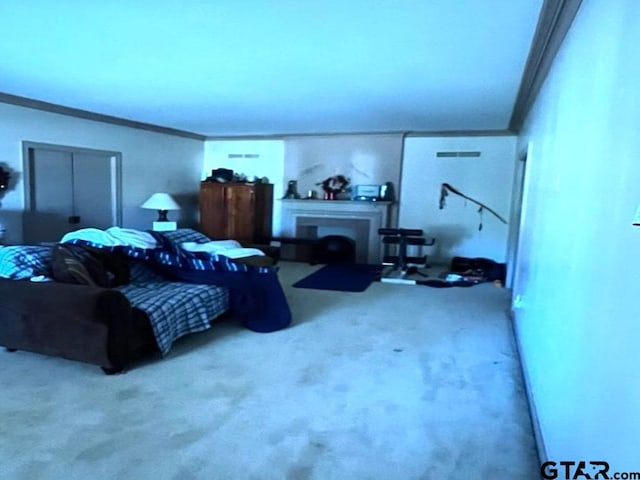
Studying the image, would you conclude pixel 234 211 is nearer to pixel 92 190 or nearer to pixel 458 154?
pixel 92 190

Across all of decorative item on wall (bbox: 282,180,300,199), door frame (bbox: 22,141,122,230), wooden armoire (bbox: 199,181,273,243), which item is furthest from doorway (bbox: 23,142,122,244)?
decorative item on wall (bbox: 282,180,300,199)

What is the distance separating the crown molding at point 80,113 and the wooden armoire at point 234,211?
1108 millimetres

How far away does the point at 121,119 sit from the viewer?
20.6 ft

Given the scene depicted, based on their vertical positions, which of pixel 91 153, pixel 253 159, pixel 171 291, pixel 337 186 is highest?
pixel 253 159

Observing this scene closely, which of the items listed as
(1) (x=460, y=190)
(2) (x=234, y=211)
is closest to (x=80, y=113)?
(2) (x=234, y=211)

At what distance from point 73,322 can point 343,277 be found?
12.7 feet

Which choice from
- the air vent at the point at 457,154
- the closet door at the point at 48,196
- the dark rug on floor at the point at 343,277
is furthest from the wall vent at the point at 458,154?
the closet door at the point at 48,196

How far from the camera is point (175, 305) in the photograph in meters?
3.24

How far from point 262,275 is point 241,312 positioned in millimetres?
370

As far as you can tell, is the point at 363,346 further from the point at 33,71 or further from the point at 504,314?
the point at 33,71

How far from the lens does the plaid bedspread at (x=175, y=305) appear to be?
305cm

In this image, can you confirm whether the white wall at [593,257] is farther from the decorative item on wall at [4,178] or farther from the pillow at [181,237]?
the decorative item on wall at [4,178]

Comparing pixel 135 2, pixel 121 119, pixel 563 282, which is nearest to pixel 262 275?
pixel 135 2

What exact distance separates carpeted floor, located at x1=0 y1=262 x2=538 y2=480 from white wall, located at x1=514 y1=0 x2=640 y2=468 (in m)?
0.38
